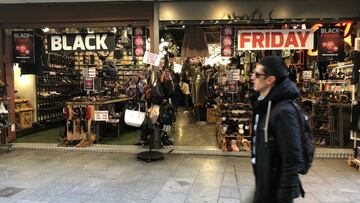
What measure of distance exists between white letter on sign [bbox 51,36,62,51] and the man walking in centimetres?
669

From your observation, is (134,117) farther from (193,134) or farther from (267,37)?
(193,134)

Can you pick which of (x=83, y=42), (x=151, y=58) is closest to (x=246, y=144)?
(x=151, y=58)

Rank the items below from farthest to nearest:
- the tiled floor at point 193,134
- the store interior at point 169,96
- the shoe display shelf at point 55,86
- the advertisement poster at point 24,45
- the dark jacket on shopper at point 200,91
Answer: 1. the dark jacket on shopper at point 200,91
2. the shoe display shelf at point 55,86
3. the tiled floor at point 193,134
4. the advertisement poster at point 24,45
5. the store interior at point 169,96

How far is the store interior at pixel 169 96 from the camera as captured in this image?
7.86m

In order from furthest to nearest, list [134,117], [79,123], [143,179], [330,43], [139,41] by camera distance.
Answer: [79,123], [139,41], [330,43], [134,117], [143,179]

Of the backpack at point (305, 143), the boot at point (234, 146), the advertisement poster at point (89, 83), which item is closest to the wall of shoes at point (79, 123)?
the advertisement poster at point (89, 83)

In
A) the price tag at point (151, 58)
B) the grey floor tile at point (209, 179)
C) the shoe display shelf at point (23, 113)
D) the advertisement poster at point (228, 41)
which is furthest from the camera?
the shoe display shelf at point (23, 113)

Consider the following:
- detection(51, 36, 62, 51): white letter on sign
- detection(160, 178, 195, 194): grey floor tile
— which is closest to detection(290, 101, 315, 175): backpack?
detection(160, 178, 195, 194): grey floor tile

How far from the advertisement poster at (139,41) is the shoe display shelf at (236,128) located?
2388mm

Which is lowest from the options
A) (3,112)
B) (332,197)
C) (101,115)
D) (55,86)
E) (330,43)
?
(332,197)

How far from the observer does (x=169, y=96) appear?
7.59 meters

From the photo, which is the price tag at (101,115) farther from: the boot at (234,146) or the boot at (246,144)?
the boot at (246,144)

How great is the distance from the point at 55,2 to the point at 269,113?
713cm

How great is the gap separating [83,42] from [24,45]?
1.64 meters
